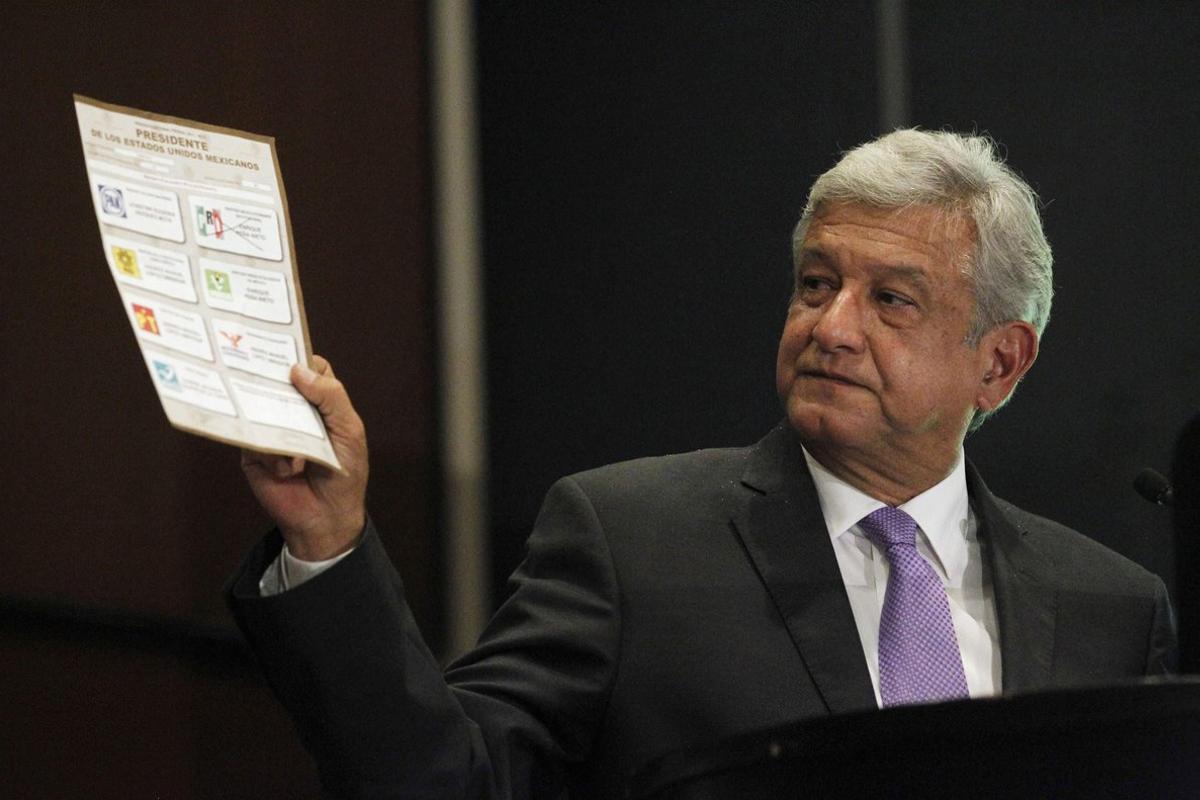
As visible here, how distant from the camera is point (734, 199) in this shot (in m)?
Answer: 3.11

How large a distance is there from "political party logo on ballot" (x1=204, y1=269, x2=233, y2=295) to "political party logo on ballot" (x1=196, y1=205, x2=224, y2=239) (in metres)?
0.03

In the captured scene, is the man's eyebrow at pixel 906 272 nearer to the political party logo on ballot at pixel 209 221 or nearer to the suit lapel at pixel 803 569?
the suit lapel at pixel 803 569

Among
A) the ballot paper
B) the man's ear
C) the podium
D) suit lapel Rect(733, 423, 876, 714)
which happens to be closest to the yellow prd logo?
the ballot paper

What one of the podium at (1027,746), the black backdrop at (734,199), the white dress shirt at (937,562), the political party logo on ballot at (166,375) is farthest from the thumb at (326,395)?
the black backdrop at (734,199)

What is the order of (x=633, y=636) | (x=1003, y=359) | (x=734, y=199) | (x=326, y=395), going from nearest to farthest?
(x=326, y=395), (x=633, y=636), (x=1003, y=359), (x=734, y=199)

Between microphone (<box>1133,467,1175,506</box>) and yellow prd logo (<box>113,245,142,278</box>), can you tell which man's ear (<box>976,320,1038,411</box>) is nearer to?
microphone (<box>1133,467,1175,506</box>)

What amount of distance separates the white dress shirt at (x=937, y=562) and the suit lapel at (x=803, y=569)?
3 centimetres

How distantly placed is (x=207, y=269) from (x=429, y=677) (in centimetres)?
45

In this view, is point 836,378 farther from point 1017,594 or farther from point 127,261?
point 127,261

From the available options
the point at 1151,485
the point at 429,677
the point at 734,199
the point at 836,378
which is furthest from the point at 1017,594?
the point at 734,199

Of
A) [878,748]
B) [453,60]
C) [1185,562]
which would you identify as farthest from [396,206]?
[878,748]

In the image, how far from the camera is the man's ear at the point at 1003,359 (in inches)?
87.0

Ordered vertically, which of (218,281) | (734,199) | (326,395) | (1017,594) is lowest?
(1017,594)

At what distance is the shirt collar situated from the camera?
2.03 metres
